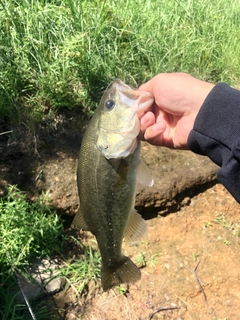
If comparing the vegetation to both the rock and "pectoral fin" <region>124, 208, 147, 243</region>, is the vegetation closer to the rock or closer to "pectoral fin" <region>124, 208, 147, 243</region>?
the rock

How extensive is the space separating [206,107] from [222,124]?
0.12 meters

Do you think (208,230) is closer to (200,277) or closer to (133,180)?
(200,277)

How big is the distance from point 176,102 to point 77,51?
218cm

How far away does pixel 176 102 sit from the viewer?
2227 millimetres

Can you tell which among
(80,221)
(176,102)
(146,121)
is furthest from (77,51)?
(80,221)

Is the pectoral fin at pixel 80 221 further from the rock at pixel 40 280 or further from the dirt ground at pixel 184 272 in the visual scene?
the dirt ground at pixel 184 272

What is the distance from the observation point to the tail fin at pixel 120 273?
2312mm

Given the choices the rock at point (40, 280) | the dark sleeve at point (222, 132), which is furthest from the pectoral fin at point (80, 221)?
the rock at point (40, 280)

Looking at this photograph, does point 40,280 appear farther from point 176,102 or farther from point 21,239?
point 176,102

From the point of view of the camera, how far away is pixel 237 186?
192cm

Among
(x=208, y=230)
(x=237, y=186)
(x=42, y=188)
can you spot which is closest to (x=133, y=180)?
(x=237, y=186)

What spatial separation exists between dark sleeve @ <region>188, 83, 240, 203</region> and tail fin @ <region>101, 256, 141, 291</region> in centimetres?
78

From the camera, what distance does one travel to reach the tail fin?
7.59ft

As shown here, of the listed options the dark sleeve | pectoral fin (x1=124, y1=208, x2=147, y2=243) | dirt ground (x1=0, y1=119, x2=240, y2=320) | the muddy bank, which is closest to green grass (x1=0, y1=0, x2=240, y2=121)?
the muddy bank
